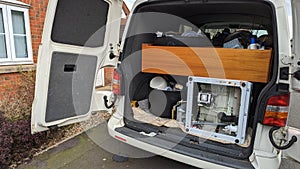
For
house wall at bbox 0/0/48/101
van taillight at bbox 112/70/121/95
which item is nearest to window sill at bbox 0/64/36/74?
house wall at bbox 0/0/48/101

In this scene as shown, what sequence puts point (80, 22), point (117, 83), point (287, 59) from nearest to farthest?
1. point (287, 59)
2. point (80, 22)
3. point (117, 83)

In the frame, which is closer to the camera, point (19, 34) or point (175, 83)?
point (175, 83)

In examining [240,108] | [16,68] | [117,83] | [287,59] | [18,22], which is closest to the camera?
[287,59]

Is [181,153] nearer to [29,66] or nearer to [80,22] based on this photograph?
[80,22]

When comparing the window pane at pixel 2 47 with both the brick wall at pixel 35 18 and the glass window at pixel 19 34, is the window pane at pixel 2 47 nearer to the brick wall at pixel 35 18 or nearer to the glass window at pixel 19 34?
the glass window at pixel 19 34

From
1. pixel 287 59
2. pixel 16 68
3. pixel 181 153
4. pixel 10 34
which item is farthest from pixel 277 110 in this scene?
pixel 10 34

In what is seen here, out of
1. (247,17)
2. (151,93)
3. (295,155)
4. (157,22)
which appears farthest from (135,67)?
(247,17)

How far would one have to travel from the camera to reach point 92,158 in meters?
2.62

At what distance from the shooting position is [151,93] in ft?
8.52

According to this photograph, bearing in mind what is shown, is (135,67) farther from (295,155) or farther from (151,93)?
(295,155)

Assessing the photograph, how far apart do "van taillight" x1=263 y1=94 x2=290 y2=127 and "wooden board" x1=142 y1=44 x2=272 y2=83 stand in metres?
0.23

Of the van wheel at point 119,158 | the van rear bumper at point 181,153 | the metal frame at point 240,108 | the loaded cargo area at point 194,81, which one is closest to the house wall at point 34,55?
the van wheel at point 119,158

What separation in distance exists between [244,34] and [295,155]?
1336mm

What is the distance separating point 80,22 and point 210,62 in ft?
4.47
